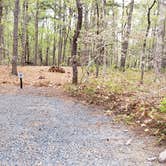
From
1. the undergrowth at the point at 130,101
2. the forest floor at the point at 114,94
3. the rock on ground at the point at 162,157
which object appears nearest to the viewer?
the rock on ground at the point at 162,157

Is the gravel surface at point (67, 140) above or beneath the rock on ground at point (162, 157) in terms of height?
beneath

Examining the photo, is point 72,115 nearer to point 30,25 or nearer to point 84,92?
point 84,92

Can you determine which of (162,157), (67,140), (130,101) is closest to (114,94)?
(130,101)

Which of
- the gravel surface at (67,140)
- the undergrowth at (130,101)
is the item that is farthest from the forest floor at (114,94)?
the gravel surface at (67,140)

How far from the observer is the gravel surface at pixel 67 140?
5098 mm

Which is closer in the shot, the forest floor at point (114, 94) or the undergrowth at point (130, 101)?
the undergrowth at point (130, 101)

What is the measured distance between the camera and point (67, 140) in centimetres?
618

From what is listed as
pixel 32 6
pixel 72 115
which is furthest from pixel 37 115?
pixel 32 6

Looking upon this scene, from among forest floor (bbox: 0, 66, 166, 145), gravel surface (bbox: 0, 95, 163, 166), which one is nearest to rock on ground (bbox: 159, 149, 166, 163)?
gravel surface (bbox: 0, 95, 163, 166)

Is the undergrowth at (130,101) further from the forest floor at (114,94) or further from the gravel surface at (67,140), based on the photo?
the gravel surface at (67,140)

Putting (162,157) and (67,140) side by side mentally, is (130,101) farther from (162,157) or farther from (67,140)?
(162,157)

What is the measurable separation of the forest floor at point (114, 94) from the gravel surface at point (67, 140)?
462 millimetres

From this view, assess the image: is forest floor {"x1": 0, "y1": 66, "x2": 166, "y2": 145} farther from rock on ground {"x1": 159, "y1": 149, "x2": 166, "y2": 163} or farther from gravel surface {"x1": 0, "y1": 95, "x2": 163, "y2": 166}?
rock on ground {"x1": 159, "y1": 149, "x2": 166, "y2": 163}

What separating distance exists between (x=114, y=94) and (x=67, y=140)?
14.3 ft
